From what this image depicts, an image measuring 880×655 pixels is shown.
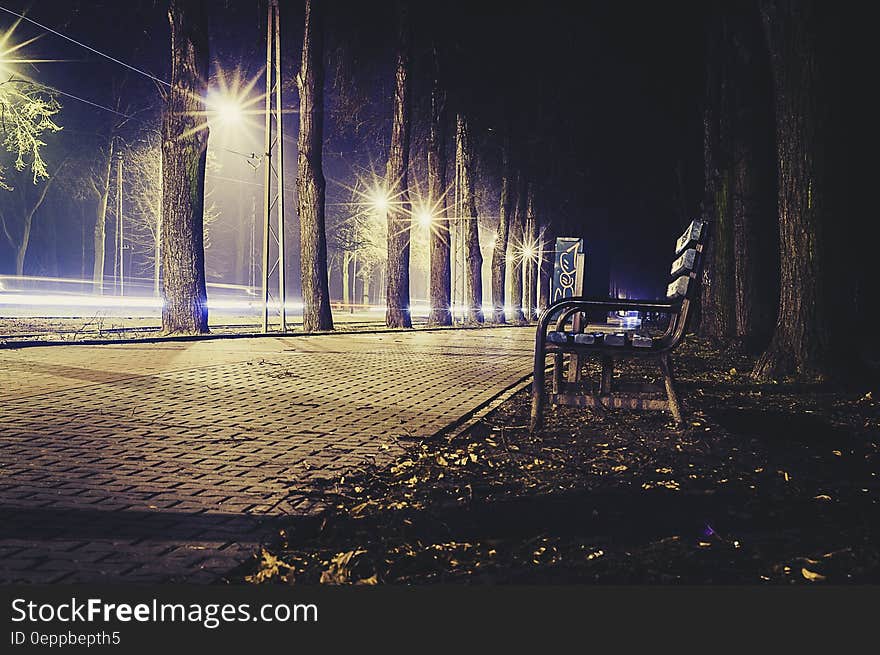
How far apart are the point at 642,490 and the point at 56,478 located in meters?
3.28

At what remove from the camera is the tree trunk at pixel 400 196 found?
2844cm

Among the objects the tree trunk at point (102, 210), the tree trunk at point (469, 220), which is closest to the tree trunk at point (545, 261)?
the tree trunk at point (469, 220)

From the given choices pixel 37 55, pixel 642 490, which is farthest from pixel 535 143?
pixel 642 490

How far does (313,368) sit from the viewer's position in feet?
41.5

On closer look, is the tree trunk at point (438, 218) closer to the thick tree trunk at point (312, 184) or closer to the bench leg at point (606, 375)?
the thick tree trunk at point (312, 184)

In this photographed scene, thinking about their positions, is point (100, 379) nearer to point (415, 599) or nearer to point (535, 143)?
point (415, 599)

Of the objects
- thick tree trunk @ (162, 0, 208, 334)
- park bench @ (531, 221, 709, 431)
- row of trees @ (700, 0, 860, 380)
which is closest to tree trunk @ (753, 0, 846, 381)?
row of trees @ (700, 0, 860, 380)

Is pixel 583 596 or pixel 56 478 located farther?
pixel 56 478

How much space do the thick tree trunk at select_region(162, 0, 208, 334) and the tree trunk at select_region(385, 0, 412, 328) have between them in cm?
969

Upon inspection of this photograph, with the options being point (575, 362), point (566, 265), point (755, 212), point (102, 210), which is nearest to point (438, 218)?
point (566, 265)

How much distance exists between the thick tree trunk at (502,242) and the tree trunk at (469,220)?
2469 mm

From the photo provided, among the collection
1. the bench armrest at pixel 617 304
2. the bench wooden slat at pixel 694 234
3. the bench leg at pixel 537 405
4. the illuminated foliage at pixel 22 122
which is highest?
the illuminated foliage at pixel 22 122

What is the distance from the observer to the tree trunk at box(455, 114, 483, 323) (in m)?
36.7

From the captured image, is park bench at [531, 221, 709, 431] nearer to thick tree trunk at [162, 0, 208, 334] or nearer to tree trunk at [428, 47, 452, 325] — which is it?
thick tree trunk at [162, 0, 208, 334]
